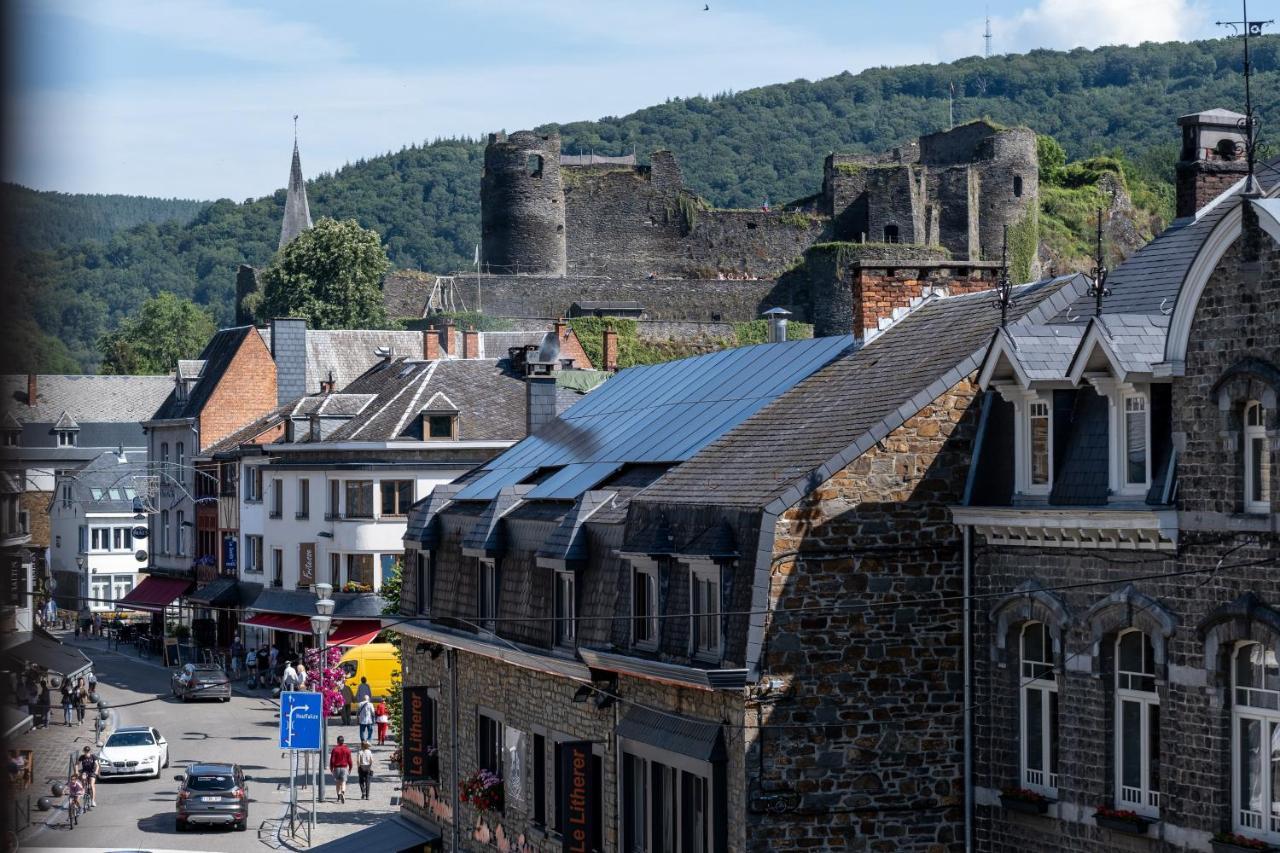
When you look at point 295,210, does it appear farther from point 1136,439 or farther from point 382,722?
point 1136,439

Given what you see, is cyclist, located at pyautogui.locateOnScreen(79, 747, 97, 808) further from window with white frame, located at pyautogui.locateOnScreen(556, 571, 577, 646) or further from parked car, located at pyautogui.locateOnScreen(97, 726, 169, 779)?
window with white frame, located at pyautogui.locateOnScreen(556, 571, 577, 646)

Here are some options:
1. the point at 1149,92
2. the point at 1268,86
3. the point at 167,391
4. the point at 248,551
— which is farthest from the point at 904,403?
the point at 1149,92

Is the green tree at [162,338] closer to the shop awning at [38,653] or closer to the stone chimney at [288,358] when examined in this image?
the stone chimney at [288,358]

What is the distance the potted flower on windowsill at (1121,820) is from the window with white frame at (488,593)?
37.2 feet

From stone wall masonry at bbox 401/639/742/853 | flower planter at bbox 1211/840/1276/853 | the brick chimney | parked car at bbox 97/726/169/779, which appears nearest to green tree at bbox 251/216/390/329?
the brick chimney

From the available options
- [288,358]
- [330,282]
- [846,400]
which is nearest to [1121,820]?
[846,400]

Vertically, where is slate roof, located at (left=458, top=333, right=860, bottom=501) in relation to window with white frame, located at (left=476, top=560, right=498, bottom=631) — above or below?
above

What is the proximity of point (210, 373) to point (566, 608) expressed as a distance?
52.7m

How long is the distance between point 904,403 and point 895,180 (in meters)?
86.2

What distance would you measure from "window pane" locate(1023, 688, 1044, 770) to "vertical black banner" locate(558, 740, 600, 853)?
594 cm

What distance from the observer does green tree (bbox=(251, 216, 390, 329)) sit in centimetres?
10162

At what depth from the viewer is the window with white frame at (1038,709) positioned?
55.1 ft

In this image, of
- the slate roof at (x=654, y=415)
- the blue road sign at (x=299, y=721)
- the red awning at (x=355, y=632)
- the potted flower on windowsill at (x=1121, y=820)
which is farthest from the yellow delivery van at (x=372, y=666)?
the potted flower on windowsill at (x=1121, y=820)

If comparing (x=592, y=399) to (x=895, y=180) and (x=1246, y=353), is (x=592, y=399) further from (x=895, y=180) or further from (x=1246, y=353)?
(x=895, y=180)
